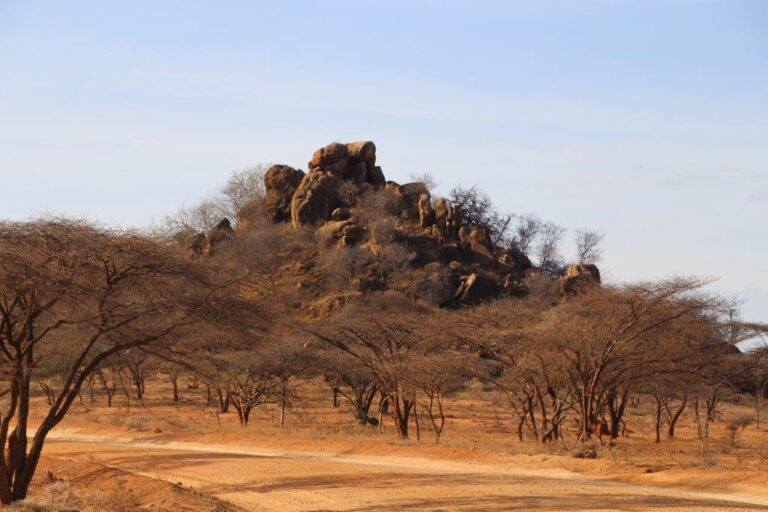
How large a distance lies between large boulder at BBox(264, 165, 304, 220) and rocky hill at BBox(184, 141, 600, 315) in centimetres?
9

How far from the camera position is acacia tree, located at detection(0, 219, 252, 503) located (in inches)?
627

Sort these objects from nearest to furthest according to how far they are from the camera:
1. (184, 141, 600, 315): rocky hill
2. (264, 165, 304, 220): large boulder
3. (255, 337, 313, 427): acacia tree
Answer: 1. (255, 337, 313, 427): acacia tree
2. (184, 141, 600, 315): rocky hill
3. (264, 165, 304, 220): large boulder

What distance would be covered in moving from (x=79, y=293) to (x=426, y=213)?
64678 millimetres

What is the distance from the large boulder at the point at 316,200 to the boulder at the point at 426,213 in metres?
6.92

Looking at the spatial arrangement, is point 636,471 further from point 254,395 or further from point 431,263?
point 431,263

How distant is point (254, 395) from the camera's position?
135ft

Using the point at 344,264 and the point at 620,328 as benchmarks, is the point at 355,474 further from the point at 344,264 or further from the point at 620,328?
the point at 344,264

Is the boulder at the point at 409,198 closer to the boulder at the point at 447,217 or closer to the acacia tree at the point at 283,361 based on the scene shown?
the boulder at the point at 447,217

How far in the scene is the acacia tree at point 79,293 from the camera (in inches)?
627

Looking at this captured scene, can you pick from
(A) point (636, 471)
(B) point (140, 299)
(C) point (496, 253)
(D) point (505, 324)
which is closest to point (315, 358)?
(D) point (505, 324)

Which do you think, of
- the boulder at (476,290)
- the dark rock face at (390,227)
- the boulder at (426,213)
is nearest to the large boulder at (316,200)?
the dark rock face at (390,227)

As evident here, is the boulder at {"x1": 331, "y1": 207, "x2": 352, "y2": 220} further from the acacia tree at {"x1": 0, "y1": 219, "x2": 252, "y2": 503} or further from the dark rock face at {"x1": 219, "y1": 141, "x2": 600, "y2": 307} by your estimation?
the acacia tree at {"x1": 0, "y1": 219, "x2": 252, "y2": 503}

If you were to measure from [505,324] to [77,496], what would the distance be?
19.5 metres

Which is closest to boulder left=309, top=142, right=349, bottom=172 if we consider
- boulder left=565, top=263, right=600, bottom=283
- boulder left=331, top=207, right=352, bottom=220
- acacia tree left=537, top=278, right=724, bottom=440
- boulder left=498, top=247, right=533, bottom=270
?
boulder left=331, top=207, right=352, bottom=220
